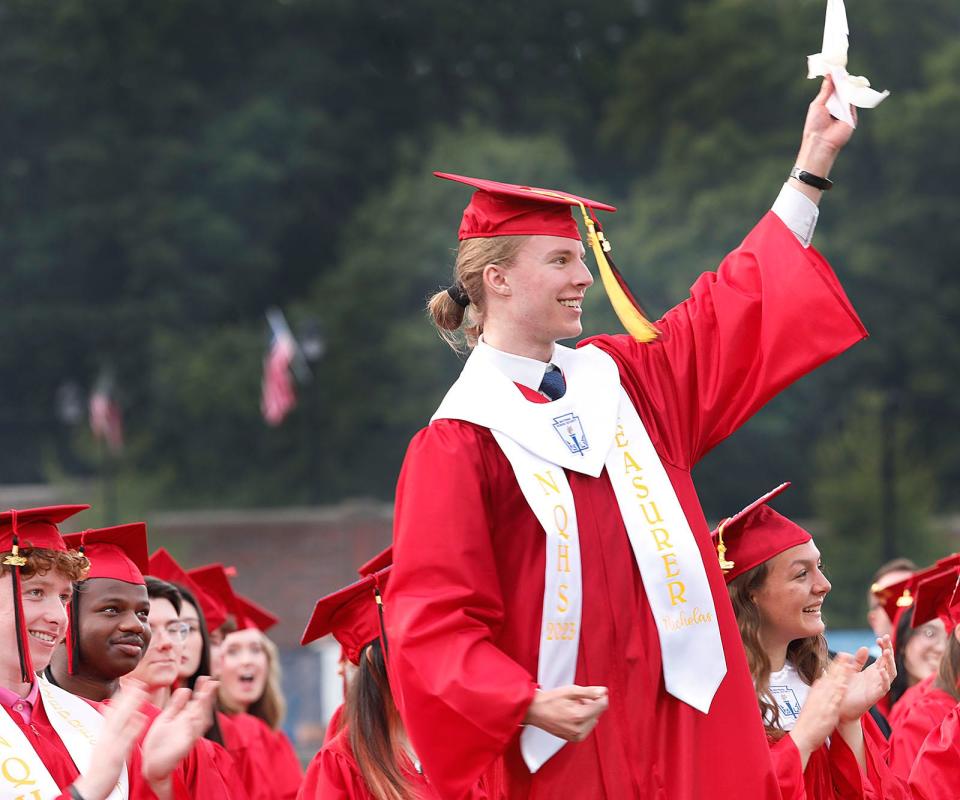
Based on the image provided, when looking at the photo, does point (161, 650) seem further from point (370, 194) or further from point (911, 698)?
point (370, 194)

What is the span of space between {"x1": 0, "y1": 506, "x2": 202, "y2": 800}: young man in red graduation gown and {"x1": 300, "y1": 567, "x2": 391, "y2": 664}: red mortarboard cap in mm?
1228

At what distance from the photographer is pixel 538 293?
4.03 meters

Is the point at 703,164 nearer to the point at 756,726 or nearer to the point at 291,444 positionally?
the point at 291,444

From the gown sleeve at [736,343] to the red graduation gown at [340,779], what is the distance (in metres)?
2.04

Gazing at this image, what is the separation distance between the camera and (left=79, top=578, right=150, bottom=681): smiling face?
5.54 m

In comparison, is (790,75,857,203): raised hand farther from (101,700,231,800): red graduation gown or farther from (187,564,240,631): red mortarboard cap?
(187,564,240,631): red mortarboard cap

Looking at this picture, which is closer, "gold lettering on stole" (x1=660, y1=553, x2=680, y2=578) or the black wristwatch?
"gold lettering on stole" (x1=660, y1=553, x2=680, y2=578)

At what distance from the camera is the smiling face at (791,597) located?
5.49 m

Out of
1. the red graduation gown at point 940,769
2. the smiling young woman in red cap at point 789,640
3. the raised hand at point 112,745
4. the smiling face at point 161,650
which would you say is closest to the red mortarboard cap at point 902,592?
the red graduation gown at point 940,769

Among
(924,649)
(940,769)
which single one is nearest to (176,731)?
(940,769)

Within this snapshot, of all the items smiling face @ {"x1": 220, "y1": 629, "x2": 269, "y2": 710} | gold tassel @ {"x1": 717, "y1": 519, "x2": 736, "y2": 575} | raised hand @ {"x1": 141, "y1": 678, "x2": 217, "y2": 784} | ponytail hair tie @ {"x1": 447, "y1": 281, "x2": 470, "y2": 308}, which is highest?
ponytail hair tie @ {"x1": 447, "y1": 281, "x2": 470, "y2": 308}

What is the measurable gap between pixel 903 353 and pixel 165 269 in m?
15.9

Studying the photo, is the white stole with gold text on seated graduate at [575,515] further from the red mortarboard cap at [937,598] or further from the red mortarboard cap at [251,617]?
the red mortarboard cap at [251,617]

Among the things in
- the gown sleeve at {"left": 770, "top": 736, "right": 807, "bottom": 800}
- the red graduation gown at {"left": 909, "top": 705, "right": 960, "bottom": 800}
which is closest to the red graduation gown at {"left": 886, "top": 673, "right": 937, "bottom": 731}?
the red graduation gown at {"left": 909, "top": 705, "right": 960, "bottom": 800}
